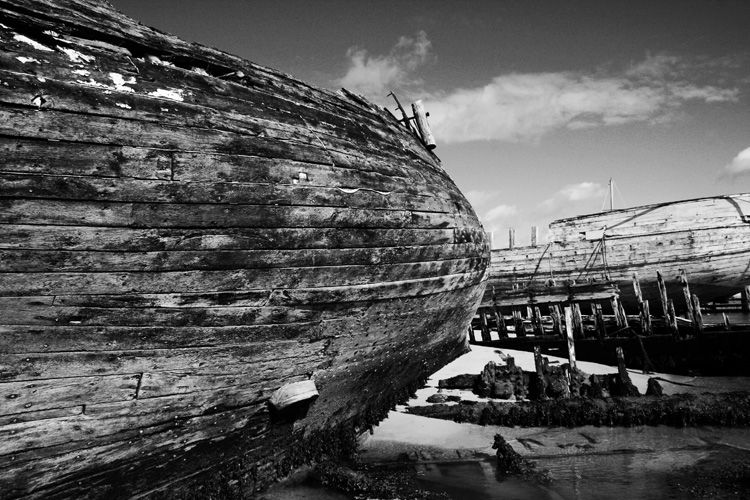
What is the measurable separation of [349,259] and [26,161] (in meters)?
2.67

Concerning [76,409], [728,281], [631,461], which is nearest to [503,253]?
[728,281]

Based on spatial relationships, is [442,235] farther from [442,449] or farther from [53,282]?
[53,282]

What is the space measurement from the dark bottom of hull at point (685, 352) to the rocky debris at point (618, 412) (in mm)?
2559

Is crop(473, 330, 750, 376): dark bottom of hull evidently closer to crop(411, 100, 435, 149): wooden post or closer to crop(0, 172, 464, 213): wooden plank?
crop(411, 100, 435, 149): wooden post

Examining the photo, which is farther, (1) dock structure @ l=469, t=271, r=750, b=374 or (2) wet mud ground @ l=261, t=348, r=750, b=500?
(1) dock structure @ l=469, t=271, r=750, b=374

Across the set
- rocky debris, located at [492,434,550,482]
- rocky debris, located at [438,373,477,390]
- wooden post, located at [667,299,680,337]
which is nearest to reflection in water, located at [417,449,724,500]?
rocky debris, located at [492,434,550,482]

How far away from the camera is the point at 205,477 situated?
4012mm

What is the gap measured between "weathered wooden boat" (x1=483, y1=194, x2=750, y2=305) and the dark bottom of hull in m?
5.51

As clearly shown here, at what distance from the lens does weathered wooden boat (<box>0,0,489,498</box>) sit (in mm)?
2994

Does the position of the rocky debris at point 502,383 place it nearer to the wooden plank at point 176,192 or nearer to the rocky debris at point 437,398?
the rocky debris at point 437,398

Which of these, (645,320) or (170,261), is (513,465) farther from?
(645,320)

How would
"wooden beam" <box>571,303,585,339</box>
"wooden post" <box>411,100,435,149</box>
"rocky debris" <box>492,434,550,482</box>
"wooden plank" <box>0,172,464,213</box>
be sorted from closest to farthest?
1. "wooden plank" <box>0,172,464,213</box>
2. "rocky debris" <box>492,434,550,482</box>
3. "wooden post" <box>411,100,435,149</box>
4. "wooden beam" <box>571,303,585,339</box>

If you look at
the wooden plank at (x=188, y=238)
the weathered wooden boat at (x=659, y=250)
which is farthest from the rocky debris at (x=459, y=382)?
the weathered wooden boat at (x=659, y=250)

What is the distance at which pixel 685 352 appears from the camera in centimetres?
1157
